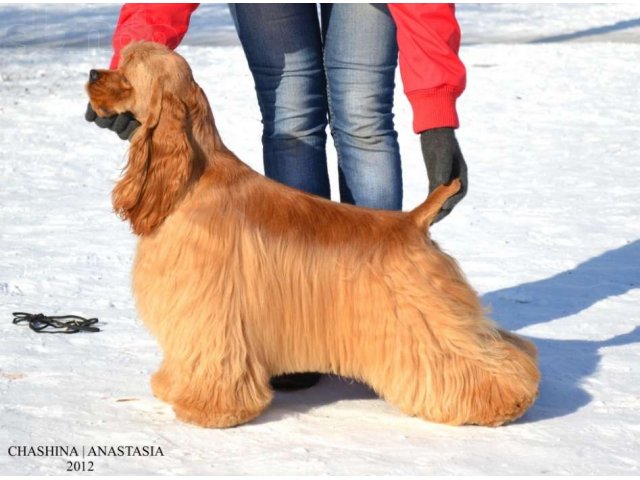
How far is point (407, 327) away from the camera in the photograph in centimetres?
353

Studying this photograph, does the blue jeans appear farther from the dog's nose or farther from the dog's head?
the dog's nose

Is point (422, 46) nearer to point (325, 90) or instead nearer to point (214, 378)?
point (325, 90)

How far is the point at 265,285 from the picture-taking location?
349 centimetres

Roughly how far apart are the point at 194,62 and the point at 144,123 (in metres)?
7.23

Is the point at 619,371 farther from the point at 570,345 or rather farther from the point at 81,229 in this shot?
the point at 81,229

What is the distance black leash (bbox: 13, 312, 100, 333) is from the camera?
441 cm

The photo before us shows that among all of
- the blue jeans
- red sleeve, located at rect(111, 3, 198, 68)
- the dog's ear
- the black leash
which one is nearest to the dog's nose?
the dog's ear

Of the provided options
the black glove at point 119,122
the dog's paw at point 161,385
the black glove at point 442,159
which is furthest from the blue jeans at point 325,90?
the dog's paw at point 161,385

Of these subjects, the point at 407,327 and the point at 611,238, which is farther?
the point at 611,238

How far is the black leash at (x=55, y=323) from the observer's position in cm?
441

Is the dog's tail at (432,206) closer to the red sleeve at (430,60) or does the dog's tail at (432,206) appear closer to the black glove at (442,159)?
the black glove at (442,159)

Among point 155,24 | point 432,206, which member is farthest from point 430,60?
point 155,24

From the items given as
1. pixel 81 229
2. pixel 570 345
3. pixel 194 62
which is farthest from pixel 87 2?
pixel 570 345

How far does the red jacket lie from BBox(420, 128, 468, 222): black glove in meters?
0.03
